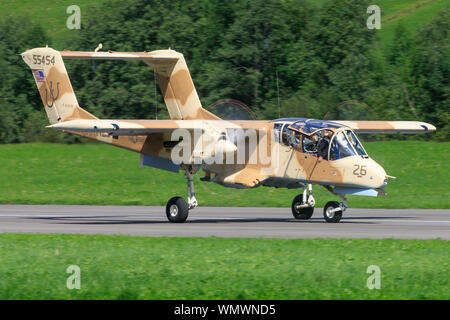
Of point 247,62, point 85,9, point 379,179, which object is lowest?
point 379,179

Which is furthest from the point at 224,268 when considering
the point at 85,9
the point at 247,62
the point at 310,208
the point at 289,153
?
the point at 85,9

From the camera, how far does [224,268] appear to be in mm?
14344

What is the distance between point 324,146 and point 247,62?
40749 mm

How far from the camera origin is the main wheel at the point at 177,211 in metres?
24.3

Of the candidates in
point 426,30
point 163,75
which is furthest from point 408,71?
point 163,75

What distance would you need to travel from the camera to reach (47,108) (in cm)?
2708

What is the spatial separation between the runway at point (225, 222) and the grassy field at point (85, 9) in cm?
6188

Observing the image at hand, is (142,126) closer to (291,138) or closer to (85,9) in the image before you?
(291,138)

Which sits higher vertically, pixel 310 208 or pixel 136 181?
pixel 136 181

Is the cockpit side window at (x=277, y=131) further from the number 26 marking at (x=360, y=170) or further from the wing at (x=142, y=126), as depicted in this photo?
the number 26 marking at (x=360, y=170)

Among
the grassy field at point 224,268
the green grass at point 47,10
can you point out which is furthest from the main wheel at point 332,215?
the green grass at point 47,10

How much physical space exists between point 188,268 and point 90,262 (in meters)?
2.01

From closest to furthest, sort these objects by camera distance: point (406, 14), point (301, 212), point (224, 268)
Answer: point (224, 268) < point (301, 212) < point (406, 14)
